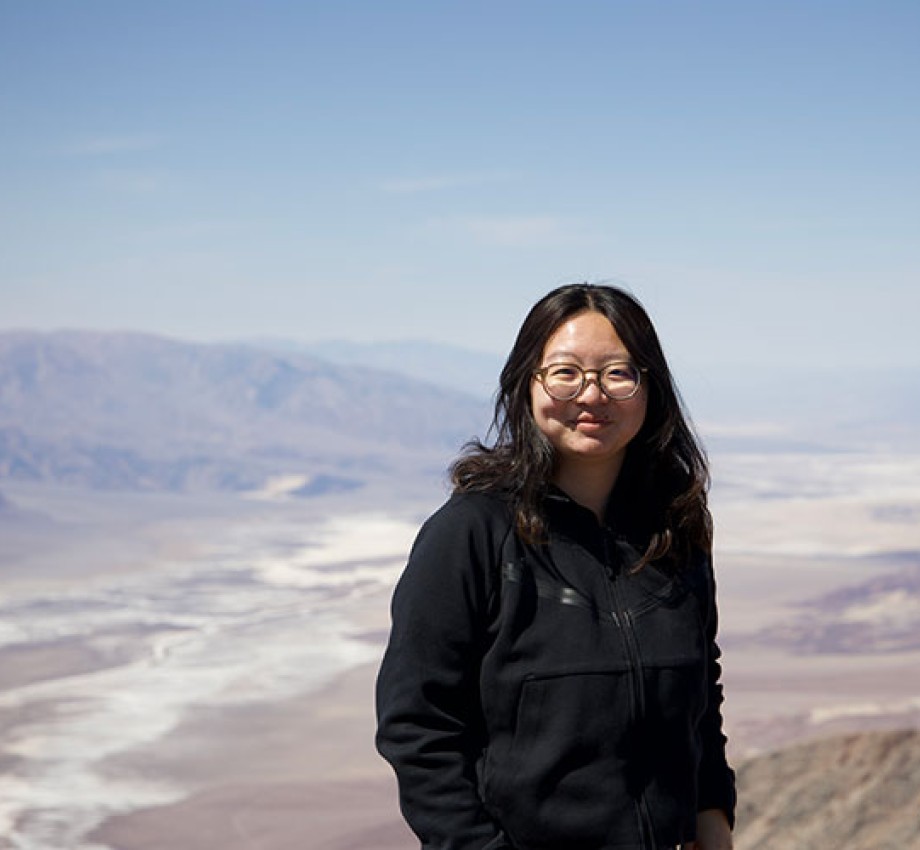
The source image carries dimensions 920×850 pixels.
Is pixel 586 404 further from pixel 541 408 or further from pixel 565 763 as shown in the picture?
pixel 565 763

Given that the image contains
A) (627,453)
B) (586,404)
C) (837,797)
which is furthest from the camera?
(837,797)

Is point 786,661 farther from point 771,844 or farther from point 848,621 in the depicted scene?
point 771,844

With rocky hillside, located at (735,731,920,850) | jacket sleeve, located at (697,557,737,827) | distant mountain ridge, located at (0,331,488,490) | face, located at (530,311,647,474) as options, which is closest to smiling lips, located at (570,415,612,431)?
face, located at (530,311,647,474)

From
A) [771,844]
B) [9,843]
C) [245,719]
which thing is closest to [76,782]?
[9,843]

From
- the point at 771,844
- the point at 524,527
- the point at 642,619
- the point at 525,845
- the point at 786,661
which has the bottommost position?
the point at 786,661

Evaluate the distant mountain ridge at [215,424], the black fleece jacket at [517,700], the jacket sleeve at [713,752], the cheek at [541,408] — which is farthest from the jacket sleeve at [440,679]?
the distant mountain ridge at [215,424]

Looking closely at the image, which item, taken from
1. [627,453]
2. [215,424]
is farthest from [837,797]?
[215,424]

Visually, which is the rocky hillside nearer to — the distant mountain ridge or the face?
the face
